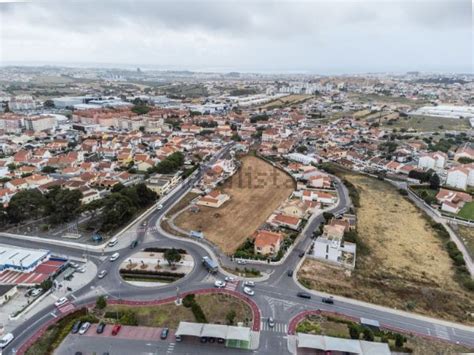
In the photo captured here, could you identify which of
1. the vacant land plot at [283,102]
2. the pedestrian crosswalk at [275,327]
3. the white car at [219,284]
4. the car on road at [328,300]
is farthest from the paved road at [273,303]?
the vacant land plot at [283,102]

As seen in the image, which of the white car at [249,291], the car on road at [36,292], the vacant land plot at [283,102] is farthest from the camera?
the vacant land plot at [283,102]

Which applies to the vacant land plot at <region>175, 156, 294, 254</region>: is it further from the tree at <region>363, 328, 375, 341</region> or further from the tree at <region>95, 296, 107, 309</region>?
the tree at <region>363, 328, 375, 341</region>

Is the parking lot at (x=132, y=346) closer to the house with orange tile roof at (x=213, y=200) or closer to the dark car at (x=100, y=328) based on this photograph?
the dark car at (x=100, y=328)

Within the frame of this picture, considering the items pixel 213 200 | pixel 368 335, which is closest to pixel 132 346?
pixel 368 335

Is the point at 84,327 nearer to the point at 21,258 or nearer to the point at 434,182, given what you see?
the point at 21,258

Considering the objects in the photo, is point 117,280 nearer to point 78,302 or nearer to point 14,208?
point 78,302

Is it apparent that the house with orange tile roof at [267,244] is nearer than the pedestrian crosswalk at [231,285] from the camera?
No
